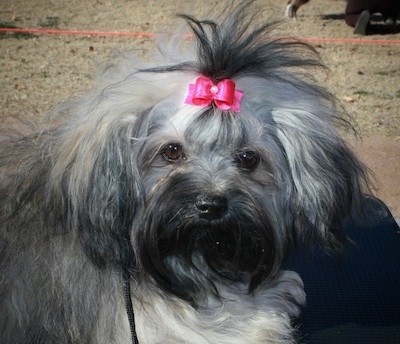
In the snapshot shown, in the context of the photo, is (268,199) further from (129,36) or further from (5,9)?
(5,9)

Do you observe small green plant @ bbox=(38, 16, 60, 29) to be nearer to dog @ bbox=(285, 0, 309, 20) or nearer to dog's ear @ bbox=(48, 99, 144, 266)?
dog @ bbox=(285, 0, 309, 20)

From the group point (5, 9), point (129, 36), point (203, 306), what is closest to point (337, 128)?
point (203, 306)

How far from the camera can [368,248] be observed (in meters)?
3.59

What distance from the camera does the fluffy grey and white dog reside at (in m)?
2.34

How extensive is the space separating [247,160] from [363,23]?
7567 mm

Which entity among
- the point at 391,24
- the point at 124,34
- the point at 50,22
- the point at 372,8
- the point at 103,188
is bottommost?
the point at 50,22

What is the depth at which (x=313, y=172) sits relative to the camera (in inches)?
96.0

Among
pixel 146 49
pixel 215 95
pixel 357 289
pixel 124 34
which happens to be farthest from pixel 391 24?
pixel 215 95

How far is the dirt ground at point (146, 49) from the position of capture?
6.12 meters

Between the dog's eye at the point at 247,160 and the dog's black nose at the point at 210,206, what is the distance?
0.62ft

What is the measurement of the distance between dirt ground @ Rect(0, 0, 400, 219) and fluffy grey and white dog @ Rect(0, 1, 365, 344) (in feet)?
7.65

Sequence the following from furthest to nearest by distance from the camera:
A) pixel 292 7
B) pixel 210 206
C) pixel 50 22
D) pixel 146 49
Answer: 1. pixel 292 7
2. pixel 50 22
3. pixel 146 49
4. pixel 210 206

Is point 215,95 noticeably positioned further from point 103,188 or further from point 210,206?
point 103,188

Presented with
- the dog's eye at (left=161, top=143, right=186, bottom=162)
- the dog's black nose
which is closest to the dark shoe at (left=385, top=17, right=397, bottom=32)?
the dog's eye at (left=161, top=143, right=186, bottom=162)
